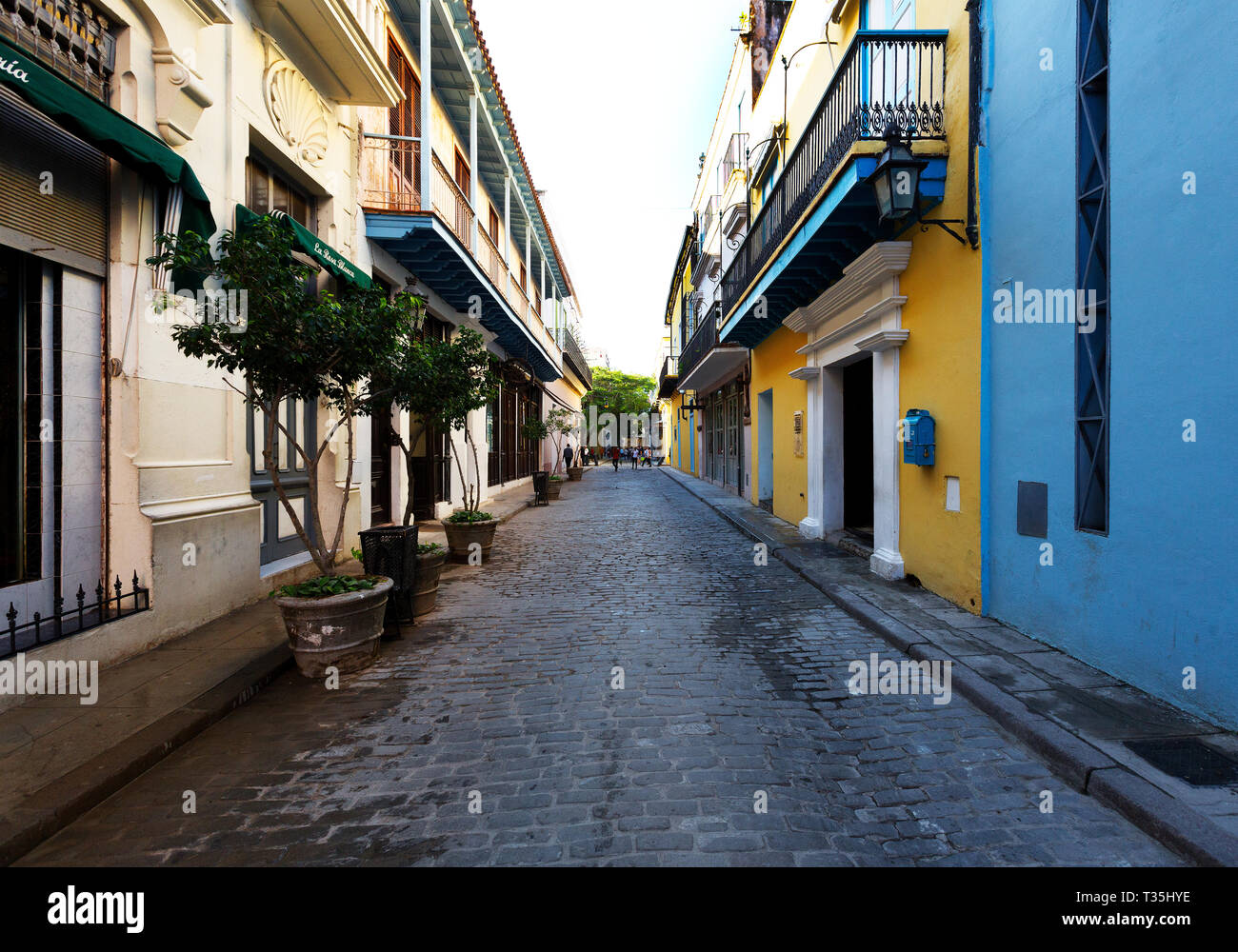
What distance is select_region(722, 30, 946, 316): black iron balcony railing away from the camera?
19.4ft

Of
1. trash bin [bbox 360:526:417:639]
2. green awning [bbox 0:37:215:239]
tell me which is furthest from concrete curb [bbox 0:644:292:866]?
green awning [bbox 0:37:215:239]

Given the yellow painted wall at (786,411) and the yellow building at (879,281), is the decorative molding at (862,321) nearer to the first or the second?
Result: the yellow building at (879,281)

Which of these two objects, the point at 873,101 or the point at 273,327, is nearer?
the point at 273,327

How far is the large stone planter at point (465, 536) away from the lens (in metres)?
8.60

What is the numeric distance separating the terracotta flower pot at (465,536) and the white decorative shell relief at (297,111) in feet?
15.5

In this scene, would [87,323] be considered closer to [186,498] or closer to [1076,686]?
[186,498]

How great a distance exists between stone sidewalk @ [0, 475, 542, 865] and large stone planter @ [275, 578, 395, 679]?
0.86ft

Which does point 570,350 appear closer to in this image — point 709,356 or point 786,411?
point 709,356

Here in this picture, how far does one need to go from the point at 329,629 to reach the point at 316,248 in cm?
434

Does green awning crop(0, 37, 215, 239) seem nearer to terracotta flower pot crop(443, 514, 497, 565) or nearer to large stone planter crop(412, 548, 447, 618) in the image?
large stone planter crop(412, 548, 447, 618)

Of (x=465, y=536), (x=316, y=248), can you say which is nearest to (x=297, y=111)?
(x=316, y=248)

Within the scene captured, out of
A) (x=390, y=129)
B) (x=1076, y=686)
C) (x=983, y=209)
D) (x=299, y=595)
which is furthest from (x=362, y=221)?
(x=1076, y=686)

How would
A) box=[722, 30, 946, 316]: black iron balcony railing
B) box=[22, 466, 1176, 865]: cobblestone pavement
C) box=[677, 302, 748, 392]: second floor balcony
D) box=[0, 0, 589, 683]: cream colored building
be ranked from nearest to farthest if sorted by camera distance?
1. box=[22, 466, 1176, 865]: cobblestone pavement
2. box=[0, 0, 589, 683]: cream colored building
3. box=[722, 30, 946, 316]: black iron balcony railing
4. box=[677, 302, 748, 392]: second floor balcony

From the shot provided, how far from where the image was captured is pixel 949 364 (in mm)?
5801
